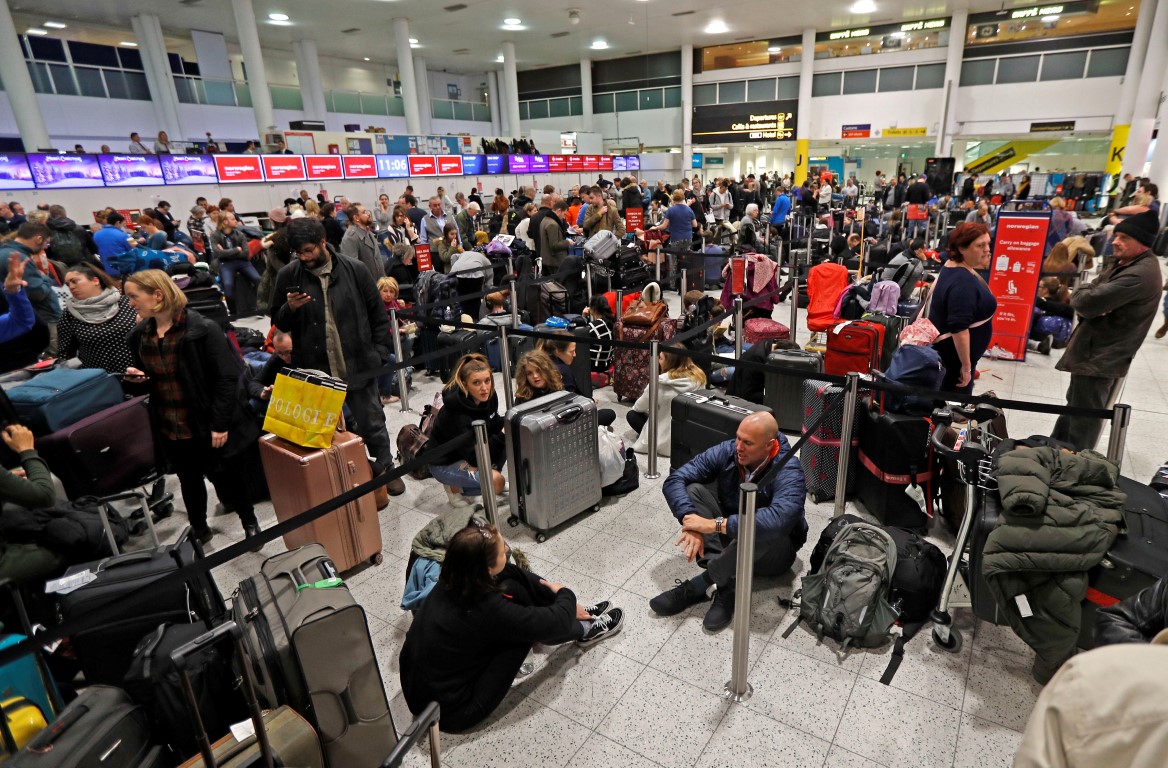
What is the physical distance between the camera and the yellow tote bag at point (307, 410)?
3604 mm

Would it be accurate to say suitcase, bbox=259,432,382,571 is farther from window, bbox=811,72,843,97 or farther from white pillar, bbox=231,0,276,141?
window, bbox=811,72,843,97

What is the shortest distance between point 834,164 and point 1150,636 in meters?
32.8

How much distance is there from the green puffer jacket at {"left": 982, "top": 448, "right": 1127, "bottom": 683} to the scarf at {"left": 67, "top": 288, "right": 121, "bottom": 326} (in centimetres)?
563

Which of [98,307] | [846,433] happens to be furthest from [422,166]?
[846,433]

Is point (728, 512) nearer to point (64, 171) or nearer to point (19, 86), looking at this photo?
point (64, 171)

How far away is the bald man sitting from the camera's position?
317 centimetres

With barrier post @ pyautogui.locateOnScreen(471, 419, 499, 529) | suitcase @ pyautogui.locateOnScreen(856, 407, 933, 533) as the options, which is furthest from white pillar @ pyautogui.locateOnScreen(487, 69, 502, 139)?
barrier post @ pyautogui.locateOnScreen(471, 419, 499, 529)

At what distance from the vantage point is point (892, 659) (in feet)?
9.90

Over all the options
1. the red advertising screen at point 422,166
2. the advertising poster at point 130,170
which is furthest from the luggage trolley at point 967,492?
the red advertising screen at point 422,166

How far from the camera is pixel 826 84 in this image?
2652 centimetres

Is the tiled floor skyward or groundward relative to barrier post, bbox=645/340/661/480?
groundward

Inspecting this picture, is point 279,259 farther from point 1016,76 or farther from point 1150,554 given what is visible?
point 1016,76

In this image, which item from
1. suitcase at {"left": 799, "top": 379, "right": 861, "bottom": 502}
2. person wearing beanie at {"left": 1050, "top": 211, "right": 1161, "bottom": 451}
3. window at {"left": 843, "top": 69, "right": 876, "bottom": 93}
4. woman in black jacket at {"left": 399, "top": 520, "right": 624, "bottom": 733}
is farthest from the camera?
window at {"left": 843, "top": 69, "right": 876, "bottom": 93}

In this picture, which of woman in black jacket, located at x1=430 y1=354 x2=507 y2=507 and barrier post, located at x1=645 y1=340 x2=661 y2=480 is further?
barrier post, located at x1=645 y1=340 x2=661 y2=480
